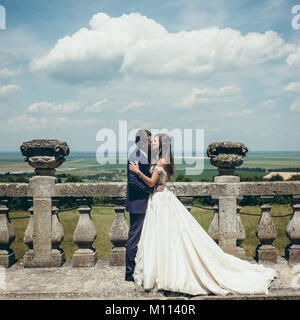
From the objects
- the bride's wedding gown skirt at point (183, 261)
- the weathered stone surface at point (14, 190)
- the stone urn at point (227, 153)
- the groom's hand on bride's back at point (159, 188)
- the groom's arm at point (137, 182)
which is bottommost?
the bride's wedding gown skirt at point (183, 261)

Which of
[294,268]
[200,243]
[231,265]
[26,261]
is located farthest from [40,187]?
[294,268]

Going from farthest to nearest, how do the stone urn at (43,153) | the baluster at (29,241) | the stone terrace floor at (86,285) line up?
the baluster at (29,241)
the stone urn at (43,153)
the stone terrace floor at (86,285)

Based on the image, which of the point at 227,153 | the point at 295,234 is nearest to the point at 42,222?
the point at 227,153

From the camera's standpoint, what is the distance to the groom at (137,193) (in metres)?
4.04

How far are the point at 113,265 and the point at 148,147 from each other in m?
1.92

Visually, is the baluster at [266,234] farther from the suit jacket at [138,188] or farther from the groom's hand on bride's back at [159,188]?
the suit jacket at [138,188]

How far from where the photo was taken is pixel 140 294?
364 centimetres

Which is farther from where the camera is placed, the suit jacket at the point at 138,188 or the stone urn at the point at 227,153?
the stone urn at the point at 227,153

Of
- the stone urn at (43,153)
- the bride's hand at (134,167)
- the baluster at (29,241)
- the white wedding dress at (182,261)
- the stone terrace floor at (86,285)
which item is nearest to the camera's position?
the stone terrace floor at (86,285)

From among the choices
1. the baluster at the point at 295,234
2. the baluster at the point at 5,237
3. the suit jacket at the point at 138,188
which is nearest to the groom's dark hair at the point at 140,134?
the suit jacket at the point at 138,188

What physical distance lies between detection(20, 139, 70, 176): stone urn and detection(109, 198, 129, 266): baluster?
110cm

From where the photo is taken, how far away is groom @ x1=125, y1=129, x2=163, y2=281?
4039 millimetres

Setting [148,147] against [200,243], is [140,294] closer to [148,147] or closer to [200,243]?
[200,243]

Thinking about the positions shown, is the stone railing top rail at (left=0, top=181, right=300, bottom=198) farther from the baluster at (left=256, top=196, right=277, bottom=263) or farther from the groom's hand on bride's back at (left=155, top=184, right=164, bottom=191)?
the groom's hand on bride's back at (left=155, top=184, right=164, bottom=191)
